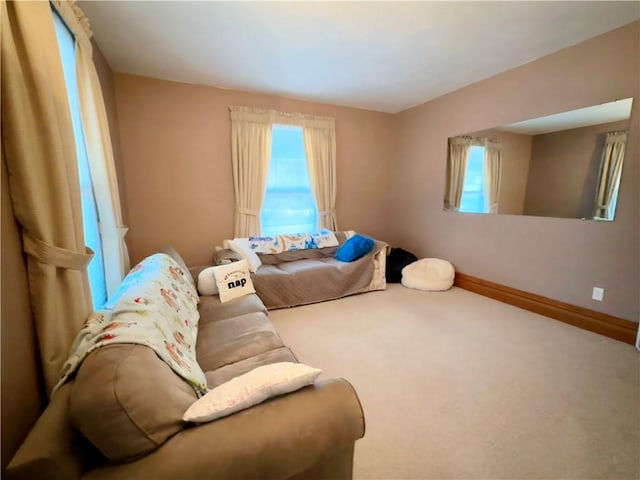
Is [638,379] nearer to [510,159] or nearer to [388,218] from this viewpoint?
Result: [510,159]

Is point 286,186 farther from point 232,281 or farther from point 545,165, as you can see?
point 545,165

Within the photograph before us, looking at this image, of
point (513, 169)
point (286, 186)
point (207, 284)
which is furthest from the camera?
point (286, 186)

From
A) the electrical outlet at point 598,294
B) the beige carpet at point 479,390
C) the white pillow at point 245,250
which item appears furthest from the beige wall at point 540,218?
the white pillow at point 245,250

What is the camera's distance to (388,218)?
4.71 metres

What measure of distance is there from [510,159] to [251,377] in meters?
3.50

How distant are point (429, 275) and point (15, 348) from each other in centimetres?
366

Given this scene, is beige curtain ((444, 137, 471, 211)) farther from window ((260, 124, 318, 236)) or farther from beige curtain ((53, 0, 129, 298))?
beige curtain ((53, 0, 129, 298))

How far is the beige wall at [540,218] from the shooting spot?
226 cm

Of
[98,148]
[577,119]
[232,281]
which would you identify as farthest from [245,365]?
[577,119]

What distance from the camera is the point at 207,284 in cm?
241

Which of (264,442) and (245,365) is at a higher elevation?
(264,442)

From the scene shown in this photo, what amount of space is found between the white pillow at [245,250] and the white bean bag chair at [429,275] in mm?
1956

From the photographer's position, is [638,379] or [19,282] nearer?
[19,282]

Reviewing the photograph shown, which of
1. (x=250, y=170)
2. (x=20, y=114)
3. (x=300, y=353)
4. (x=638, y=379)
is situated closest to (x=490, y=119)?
(x=638, y=379)
